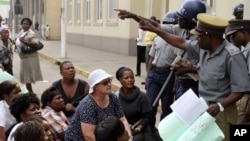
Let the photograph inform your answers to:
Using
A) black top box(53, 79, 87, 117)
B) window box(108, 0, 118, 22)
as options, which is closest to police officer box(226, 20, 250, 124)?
black top box(53, 79, 87, 117)

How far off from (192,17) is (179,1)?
9.84 metres

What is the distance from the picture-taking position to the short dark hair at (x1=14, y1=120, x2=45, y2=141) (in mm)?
3480

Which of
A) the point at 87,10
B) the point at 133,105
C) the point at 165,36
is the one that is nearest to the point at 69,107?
the point at 133,105

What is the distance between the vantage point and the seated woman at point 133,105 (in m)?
6.07

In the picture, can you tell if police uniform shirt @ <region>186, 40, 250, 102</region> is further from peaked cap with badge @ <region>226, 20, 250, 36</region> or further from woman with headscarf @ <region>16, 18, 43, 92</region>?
woman with headscarf @ <region>16, 18, 43, 92</region>

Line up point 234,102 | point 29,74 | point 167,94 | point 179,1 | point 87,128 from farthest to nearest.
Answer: point 179,1, point 29,74, point 167,94, point 87,128, point 234,102

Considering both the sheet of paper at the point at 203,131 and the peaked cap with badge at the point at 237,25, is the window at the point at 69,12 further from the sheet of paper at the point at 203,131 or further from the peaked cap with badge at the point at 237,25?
the sheet of paper at the point at 203,131

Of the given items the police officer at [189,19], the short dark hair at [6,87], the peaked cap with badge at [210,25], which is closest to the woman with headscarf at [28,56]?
the short dark hair at [6,87]

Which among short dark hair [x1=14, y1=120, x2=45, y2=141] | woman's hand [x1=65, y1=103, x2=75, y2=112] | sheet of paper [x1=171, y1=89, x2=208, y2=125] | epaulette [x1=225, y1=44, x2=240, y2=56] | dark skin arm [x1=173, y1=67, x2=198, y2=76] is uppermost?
epaulette [x1=225, y1=44, x2=240, y2=56]

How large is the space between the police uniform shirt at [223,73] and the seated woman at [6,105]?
1.92 metres

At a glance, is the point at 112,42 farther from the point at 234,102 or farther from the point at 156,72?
the point at 234,102

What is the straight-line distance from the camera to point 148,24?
4.67 metres

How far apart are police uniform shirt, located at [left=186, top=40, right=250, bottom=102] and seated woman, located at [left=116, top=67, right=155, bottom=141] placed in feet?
5.37

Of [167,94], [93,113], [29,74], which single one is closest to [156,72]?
[167,94]
